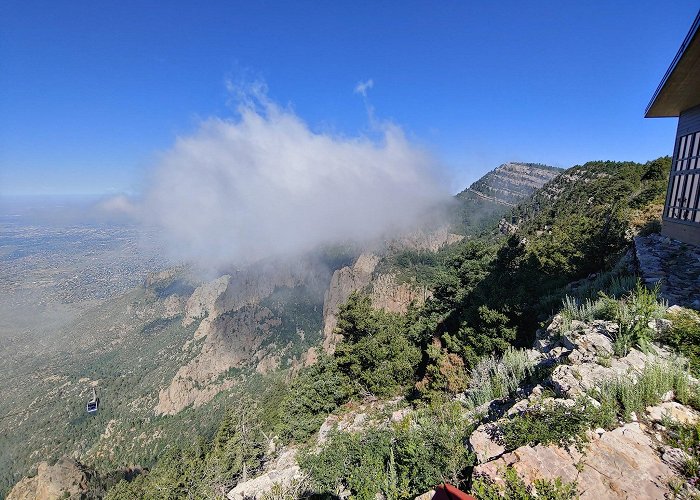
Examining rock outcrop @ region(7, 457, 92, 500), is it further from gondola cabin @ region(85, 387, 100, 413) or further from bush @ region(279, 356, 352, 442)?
bush @ region(279, 356, 352, 442)

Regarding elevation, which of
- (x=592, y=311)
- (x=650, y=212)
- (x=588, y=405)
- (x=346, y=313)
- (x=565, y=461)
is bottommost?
(x=346, y=313)

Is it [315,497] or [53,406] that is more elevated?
[315,497]

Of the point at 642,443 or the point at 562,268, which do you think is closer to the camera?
the point at 642,443

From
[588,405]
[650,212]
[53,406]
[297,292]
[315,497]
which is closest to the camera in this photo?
[588,405]

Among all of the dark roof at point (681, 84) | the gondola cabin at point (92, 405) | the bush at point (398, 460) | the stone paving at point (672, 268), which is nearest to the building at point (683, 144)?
the dark roof at point (681, 84)

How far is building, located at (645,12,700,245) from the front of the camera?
443 inches

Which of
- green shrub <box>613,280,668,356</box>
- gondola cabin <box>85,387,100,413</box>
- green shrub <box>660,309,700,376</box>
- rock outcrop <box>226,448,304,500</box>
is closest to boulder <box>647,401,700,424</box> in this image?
green shrub <box>660,309,700,376</box>

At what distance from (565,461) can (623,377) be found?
7.04 feet

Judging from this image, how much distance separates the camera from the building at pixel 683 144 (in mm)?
11250

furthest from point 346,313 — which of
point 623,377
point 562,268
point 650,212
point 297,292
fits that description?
point 297,292

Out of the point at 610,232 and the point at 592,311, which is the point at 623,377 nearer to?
the point at 592,311

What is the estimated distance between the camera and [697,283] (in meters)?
9.23

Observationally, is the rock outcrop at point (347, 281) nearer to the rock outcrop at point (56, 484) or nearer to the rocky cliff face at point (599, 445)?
the rock outcrop at point (56, 484)

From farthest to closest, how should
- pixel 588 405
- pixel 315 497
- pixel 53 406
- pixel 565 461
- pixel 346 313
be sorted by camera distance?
pixel 53 406, pixel 346 313, pixel 315 497, pixel 588 405, pixel 565 461
